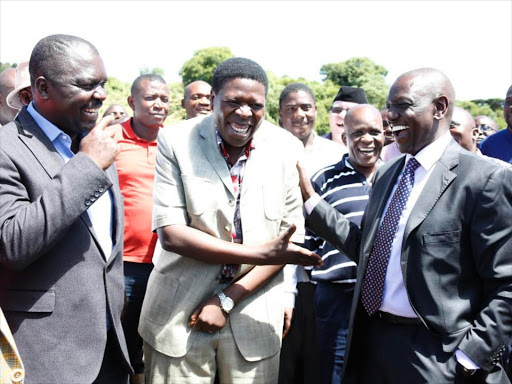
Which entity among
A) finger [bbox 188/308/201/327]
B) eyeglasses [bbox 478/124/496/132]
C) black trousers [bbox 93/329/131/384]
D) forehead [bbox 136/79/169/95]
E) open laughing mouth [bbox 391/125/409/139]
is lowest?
black trousers [bbox 93/329/131/384]

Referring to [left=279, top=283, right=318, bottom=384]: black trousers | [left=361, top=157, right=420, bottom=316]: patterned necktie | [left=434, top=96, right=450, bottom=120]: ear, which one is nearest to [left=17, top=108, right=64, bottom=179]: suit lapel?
[left=361, top=157, right=420, bottom=316]: patterned necktie

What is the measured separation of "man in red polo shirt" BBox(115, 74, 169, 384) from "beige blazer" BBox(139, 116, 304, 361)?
4.16 ft

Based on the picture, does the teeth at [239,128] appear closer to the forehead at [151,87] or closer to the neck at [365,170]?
the neck at [365,170]

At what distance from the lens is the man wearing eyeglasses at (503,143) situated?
548cm

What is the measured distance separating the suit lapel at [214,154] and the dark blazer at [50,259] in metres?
0.81

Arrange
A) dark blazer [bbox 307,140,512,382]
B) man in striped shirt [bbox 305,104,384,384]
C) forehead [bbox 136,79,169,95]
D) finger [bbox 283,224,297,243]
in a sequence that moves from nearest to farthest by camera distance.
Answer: dark blazer [bbox 307,140,512,382] → finger [bbox 283,224,297,243] → man in striped shirt [bbox 305,104,384,384] → forehead [bbox 136,79,169,95]

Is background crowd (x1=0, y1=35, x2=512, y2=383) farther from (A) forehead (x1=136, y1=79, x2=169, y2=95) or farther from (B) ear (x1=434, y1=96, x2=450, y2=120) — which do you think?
(A) forehead (x1=136, y1=79, x2=169, y2=95)

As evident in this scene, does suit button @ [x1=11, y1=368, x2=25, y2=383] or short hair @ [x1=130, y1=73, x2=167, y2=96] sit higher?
short hair @ [x1=130, y1=73, x2=167, y2=96]

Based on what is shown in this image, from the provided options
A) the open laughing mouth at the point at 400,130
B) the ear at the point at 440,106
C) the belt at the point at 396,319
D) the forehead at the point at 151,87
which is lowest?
the belt at the point at 396,319

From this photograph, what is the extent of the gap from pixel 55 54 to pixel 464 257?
2.12m

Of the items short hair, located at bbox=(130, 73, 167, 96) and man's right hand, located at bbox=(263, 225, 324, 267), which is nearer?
man's right hand, located at bbox=(263, 225, 324, 267)

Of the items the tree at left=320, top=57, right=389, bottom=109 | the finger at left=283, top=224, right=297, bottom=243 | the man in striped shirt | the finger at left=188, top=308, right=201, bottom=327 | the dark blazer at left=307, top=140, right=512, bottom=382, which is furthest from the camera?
the tree at left=320, top=57, right=389, bottom=109

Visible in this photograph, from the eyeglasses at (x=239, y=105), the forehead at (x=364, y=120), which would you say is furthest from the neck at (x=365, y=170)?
the eyeglasses at (x=239, y=105)

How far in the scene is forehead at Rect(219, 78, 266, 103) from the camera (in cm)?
314
